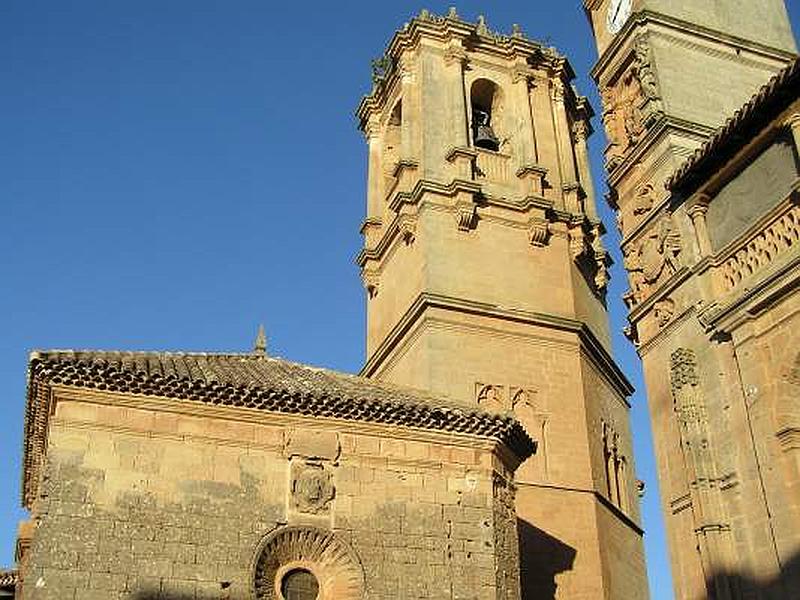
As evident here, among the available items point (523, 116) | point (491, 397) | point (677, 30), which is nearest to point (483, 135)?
point (523, 116)

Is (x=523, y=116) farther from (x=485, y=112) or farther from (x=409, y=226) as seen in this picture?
(x=409, y=226)

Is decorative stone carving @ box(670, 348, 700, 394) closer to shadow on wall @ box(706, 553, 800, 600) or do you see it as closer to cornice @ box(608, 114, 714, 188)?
shadow on wall @ box(706, 553, 800, 600)

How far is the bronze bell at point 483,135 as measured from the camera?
21856 mm

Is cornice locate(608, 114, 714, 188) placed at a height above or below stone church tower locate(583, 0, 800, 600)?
above

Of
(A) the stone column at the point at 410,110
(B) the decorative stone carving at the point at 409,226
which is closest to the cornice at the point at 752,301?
(B) the decorative stone carving at the point at 409,226

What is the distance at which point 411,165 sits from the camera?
2061cm

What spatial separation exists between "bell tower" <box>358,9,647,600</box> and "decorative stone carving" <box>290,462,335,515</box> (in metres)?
5.90

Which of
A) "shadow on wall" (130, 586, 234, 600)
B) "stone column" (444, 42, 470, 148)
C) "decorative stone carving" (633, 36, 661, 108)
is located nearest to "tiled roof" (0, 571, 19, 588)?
"shadow on wall" (130, 586, 234, 600)

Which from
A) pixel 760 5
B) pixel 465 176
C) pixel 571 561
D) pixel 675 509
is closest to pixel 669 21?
pixel 760 5

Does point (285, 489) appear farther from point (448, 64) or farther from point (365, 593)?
point (448, 64)

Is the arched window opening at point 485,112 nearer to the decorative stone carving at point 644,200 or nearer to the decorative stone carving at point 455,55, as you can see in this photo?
the decorative stone carving at point 455,55

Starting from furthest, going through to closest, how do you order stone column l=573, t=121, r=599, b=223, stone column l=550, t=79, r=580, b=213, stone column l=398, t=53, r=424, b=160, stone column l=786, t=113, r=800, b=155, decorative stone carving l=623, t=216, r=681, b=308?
1. stone column l=573, t=121, r=599, b=223
2. stone column l=550, t=79, r=580, b=213
3. stone column l=398, t=53, r=424, b=160
4. decorative stone carving l=623, t=216, r=681, b=308
5. stone column l=786, t=113, r=800, b=155

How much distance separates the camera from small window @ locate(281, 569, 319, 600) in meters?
10.7

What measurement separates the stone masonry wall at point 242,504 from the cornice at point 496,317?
6.41 metres
